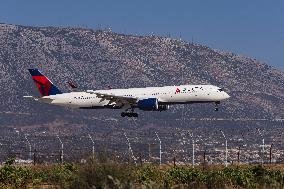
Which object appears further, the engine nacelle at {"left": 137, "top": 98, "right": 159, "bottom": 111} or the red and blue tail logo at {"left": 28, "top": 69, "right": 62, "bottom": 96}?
the red and blue tail logo at {"left": 28, "top": 69, "right": 62, "bottom": 96}

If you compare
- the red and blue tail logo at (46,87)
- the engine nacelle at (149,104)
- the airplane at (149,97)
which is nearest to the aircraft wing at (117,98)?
the airplane at (149,97)

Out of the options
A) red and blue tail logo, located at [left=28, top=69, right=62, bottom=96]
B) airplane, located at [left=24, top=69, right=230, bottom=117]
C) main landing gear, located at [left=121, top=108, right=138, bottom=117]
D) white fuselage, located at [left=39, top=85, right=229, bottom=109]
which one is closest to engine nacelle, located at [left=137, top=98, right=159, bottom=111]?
airplane, located at [left=24, top=69, right=230, bottom=117]

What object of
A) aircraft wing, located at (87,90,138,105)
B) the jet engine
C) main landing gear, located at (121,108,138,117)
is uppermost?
aircraft wing, located at (87,90,138,105)

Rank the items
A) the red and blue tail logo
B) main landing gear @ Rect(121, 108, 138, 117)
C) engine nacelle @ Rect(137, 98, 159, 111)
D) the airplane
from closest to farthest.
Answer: engine nacelle @ Rect(137, 98, 159, 111) → the airplane → main landing gear @ Rect(121, 108, 138, 117) → the red and blue tail logo

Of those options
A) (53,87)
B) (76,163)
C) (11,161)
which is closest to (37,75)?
(53,87)

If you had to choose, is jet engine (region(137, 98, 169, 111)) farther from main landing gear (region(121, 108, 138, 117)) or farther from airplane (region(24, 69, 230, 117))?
main landing gear (region(121, 108, 138, 117))

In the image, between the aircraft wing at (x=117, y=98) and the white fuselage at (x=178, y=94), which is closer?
the white fuselage at (x=178, y=94)

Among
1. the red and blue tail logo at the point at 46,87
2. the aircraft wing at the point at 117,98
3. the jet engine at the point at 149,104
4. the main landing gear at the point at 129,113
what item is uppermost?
the red and blue tail logo at the point at 46,87

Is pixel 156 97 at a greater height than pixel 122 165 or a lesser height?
greater

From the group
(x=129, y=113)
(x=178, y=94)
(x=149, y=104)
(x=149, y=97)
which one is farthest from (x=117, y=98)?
(x=178, y=94)

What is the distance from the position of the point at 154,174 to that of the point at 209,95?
5176 cm

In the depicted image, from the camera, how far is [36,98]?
10025 centimetres

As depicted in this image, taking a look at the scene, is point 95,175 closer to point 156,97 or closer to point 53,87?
point 156,97

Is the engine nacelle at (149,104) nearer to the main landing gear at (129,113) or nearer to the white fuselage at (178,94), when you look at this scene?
the white fuselage at (178,94)
